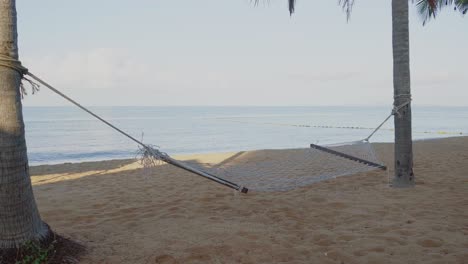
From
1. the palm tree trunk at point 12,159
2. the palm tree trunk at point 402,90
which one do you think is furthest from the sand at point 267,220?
the palm tree trunk at point 12,159

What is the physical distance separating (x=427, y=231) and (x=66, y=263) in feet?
8.17

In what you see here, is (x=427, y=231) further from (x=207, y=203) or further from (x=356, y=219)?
(x=207, y=203)

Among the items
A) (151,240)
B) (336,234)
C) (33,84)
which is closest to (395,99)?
(336,234)

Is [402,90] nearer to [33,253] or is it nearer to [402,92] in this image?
[402,92]

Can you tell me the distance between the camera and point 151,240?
2.85 m

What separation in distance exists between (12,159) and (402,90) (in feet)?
12.8

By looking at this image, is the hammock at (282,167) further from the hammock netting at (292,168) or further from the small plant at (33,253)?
the small plant at (33,253)

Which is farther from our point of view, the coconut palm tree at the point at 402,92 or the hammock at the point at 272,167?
the coconut palm tree at the point at 402,92

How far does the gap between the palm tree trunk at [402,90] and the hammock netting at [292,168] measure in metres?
0.34

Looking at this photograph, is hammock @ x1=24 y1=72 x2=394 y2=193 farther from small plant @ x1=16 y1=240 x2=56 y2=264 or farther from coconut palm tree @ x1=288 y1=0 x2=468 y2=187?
small plant @ x1=16 y1=240 x2=56 y2=264

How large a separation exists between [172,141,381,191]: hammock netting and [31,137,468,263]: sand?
0.80 feet

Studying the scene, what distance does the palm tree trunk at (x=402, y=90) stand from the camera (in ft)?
14.3

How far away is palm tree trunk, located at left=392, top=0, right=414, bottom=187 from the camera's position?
14.3 ft

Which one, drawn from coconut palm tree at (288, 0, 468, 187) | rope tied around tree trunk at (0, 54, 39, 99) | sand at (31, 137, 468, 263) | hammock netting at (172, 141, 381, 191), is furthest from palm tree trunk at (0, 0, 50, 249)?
coconut palm tree at (288, 0, 468, 187)
